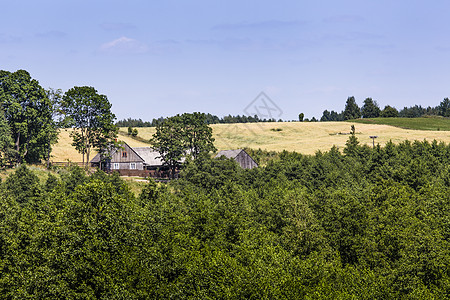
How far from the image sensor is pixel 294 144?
17050 centimetres

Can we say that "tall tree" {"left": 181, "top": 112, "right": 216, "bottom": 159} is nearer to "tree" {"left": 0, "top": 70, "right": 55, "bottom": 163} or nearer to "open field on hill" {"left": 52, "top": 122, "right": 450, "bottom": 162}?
"tree" {"left": 0, "top": 70, "right": 55, "bottom": 163}

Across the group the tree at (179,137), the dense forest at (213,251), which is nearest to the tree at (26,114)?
the tree at (179,137)

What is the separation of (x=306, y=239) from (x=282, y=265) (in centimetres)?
1107

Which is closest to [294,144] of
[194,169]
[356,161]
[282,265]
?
[356,161]

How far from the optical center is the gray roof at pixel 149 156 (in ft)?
396

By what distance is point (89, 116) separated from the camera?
4407 inches

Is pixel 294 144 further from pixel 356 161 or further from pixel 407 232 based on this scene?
pixel 407 232

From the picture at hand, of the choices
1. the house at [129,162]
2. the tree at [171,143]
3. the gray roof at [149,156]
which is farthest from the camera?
the gray roof at [149,156]

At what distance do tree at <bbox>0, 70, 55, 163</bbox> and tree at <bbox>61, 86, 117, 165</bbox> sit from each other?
479 centimetres

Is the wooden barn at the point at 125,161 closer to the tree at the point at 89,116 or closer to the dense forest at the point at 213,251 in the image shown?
the tree at the point at 89,116

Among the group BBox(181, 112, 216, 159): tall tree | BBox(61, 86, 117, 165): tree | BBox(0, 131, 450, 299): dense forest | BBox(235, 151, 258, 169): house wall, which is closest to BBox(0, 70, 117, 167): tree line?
BBox(61, 86, 117, 165): tree

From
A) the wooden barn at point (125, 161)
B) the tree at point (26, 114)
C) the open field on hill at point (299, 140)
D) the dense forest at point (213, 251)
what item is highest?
the tree at point (26, 114)

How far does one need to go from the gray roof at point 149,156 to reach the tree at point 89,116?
9.85 m

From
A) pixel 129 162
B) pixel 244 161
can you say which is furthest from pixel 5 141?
pixel 244 161
